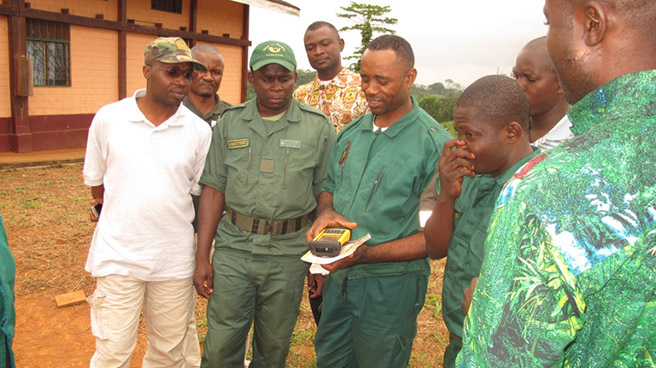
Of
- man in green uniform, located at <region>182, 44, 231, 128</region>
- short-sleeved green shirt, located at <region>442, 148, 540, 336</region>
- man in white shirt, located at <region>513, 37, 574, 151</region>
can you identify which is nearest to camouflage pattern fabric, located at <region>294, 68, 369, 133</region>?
man in green uniform, located at <region>182, 44, 231, 128</region>

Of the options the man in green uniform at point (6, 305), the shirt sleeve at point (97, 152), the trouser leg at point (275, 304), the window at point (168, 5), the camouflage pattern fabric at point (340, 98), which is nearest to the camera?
the man in green uniform at point (6, 305)

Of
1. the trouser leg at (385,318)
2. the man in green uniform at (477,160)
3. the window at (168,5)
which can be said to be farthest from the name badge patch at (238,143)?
the window at (168,5)

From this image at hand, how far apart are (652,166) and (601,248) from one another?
178 millimetres

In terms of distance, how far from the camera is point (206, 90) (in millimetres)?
3971

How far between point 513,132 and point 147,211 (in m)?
2.02

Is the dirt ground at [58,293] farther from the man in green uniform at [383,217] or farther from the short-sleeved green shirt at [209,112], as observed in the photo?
the short-sleeved green shirt at [209,112]

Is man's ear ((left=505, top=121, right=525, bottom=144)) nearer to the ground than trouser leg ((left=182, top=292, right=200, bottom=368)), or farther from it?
farther from it

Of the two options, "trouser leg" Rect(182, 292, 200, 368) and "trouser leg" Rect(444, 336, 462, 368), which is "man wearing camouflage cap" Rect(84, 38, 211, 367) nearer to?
"trouser leg" Rect(182, 292, 200, 368)

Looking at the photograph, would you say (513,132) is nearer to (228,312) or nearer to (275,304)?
(275,304)

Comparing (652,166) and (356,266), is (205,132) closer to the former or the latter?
(356,266)

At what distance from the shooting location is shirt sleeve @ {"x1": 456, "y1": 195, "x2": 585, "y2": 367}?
2.68 feet

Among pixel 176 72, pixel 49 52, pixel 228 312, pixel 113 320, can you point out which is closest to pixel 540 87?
pixel 176 72

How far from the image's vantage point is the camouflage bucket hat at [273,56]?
2986mm

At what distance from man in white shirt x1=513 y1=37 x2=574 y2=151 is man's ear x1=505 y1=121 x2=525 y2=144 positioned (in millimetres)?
894
